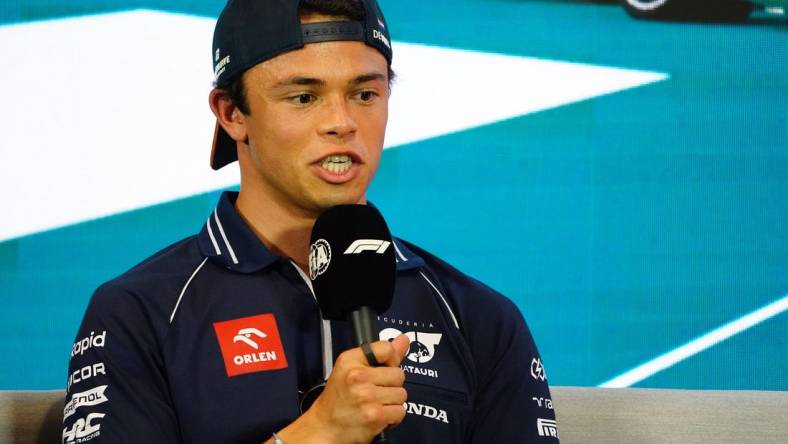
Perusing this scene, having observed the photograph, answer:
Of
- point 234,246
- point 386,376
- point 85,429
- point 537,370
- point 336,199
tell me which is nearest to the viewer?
point 386,376

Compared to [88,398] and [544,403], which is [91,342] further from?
[544,403]

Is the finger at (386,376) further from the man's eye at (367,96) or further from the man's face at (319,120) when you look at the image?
the man's eye at (367,96)

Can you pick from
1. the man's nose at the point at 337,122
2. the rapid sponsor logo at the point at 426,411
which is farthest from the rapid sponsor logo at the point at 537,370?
the man's nose at the point at 337,122

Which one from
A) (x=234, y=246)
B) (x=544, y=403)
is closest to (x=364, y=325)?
(x=234, y=246)

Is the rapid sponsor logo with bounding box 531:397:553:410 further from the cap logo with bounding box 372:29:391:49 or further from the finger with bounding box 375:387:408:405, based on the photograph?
the cap logo with bounding box 372:29:391:49

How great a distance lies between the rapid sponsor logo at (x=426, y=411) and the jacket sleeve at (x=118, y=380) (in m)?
0.36

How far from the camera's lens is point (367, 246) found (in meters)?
1.75

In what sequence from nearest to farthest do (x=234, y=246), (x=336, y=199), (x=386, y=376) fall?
(x=386, y=376), (x=336, y=199), (x=234, y=246)

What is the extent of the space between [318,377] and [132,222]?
3.81 feet

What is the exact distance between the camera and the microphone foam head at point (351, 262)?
1.70 meters

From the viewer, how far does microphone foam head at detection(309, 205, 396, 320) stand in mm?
1703

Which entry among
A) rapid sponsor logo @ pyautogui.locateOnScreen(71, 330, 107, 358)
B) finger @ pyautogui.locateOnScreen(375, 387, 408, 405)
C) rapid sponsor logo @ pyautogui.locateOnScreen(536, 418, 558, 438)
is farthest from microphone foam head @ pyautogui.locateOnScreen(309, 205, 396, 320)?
rapid sponsor logo @ pyautogui.locateOnScreen(536, 418, 558, 438)

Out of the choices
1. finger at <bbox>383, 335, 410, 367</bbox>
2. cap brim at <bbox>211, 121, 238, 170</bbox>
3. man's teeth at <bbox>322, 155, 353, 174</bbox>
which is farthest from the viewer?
cap brim at <bbox>211, 121, 238, 170</bbox>

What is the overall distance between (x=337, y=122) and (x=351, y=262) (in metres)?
0.31
